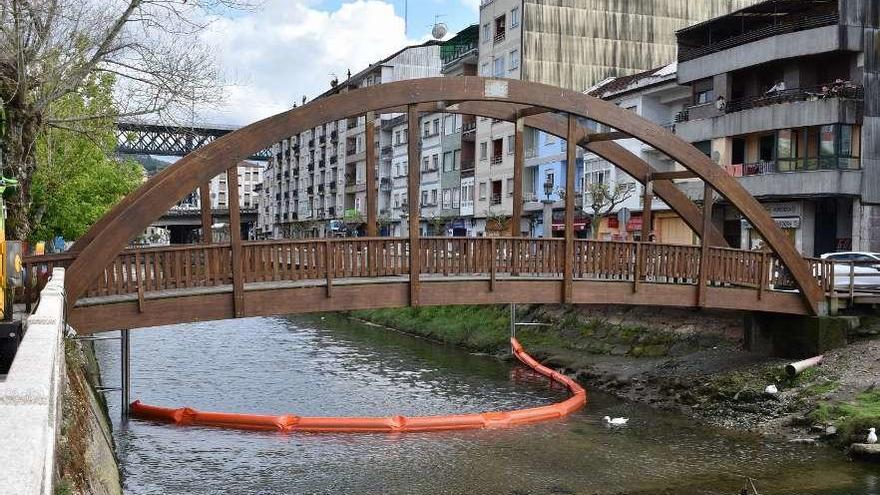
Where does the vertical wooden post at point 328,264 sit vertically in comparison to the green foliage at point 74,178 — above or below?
below

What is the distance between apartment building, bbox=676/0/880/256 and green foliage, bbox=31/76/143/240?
26120 millimetres

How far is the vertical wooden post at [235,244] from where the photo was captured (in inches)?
631

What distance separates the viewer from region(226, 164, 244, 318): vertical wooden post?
1603 cm

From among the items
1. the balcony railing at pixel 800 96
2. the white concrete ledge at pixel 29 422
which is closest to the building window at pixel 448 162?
the balcony railing at pixel 800 96

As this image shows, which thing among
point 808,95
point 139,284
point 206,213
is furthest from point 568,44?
point 139,284

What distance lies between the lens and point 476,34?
2616 inches

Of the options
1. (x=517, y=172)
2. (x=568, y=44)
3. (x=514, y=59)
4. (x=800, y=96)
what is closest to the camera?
(x=517, y=172)

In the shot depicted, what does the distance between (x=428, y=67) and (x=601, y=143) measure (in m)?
65.3

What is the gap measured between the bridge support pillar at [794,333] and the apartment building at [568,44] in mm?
30944

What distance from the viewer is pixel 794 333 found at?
2478cm

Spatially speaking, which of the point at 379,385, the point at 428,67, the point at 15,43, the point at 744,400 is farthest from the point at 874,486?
the point at 428,67

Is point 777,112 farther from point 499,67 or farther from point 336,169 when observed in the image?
point 336,169

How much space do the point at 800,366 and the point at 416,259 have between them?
440 inches

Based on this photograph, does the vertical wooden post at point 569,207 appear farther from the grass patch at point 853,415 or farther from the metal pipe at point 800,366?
the metal pipe at point 800,366
